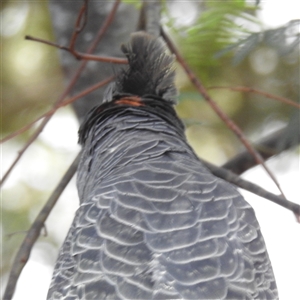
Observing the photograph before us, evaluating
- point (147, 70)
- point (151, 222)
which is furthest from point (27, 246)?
point (147, 70)

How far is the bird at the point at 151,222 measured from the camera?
218 cm

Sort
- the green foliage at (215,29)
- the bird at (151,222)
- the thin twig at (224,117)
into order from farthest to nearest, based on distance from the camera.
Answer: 1. the green foliage at (215,29)
2. the thin twig at (224,117)
3. the bird at (151,222)

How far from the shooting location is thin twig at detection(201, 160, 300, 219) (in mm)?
2529

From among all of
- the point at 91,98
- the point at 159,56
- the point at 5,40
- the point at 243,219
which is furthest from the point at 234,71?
the point at 243,219

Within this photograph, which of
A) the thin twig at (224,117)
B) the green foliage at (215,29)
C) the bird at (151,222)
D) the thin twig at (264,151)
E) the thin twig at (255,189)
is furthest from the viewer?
the thin twig at (264,151)

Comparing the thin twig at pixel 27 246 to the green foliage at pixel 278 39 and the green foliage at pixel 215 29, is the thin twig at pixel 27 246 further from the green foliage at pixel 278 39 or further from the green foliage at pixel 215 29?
the green foliage at pixel 278 39

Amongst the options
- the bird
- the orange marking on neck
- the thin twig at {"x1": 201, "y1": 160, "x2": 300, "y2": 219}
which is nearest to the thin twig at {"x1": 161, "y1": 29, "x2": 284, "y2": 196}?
the thin twig at {"x1": 201, "y1": 160, "x2": 300, "y2": 219}

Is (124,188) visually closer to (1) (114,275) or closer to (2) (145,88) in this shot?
(1) (114,275)

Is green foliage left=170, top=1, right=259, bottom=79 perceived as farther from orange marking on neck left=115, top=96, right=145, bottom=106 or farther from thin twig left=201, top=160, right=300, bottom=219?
thin twig left=201, top=160, right=300, bottom=219

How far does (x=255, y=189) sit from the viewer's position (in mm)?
2773

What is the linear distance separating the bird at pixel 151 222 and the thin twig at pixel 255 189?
0.36ft

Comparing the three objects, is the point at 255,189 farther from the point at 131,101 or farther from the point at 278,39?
the point at 131,101

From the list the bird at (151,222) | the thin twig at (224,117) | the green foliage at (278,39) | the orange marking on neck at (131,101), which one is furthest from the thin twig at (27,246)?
the green foliage at (278,39)

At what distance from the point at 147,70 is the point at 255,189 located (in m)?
0.82
